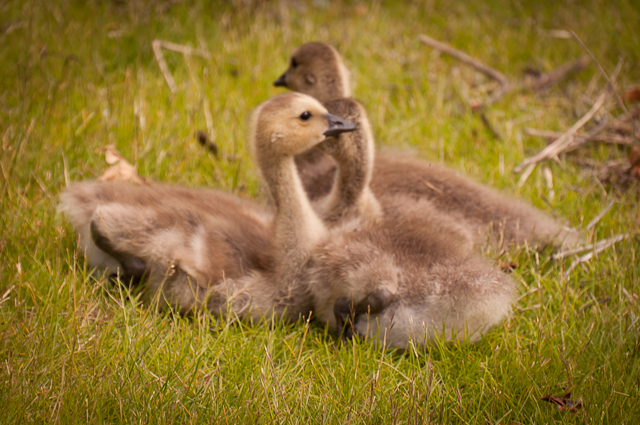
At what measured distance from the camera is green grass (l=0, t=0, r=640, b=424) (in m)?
1.94

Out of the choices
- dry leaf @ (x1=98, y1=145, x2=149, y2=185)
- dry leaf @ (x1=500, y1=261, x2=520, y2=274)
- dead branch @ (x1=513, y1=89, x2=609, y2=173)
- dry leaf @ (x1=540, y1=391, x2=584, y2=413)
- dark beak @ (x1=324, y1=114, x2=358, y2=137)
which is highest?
dark beak @ (x1=324, y1=114, x2=358, y2=137)

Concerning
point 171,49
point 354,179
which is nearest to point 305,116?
point 354,179

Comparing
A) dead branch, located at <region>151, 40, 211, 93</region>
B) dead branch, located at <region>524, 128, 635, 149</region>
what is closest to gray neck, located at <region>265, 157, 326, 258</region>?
dead branch, located at <region>151, 40, 211, 93</region>

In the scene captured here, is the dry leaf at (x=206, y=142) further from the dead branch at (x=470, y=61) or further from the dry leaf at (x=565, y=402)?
the dry leaf at (x=565, y=402)

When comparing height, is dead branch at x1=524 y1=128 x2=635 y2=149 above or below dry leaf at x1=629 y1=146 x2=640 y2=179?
above

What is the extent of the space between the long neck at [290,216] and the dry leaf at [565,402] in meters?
1.13

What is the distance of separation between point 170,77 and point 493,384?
356cm

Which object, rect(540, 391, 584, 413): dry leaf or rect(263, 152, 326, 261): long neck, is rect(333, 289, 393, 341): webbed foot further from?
rect(540, 391, 584, 413): dry leaf

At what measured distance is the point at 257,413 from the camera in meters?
1.79

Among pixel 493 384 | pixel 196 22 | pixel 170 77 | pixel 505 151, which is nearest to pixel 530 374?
pixel 493 384

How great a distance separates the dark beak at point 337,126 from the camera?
2664mm

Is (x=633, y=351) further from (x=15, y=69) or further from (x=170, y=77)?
(x=15, y=69)

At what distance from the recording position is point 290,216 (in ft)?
8.36

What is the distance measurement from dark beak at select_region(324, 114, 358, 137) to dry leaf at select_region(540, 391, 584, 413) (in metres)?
1.41
